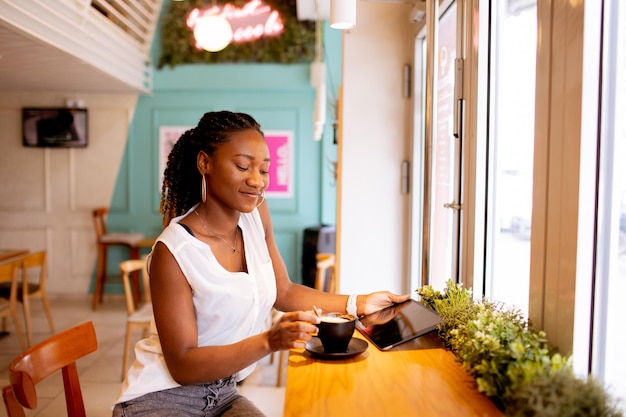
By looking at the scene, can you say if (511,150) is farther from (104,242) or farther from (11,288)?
(104,242)

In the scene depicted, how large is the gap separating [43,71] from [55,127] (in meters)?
1.40

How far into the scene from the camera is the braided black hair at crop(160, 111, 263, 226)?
169cm

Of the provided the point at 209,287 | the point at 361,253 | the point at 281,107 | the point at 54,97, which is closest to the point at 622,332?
the point at 209,287

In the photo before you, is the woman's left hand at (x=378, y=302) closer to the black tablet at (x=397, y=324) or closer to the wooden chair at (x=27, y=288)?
the black tablet at (x=397, y=324)

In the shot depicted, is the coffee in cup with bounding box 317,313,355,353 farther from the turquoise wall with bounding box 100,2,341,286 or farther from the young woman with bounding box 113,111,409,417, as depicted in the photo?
the turquoise wall with bounding box 100,2,341,286

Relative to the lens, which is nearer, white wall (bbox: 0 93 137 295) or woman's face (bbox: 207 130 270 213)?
woman's face (bbox: 207 130 270 213)

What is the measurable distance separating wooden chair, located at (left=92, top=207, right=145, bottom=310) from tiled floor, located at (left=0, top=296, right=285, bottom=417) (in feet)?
1.34

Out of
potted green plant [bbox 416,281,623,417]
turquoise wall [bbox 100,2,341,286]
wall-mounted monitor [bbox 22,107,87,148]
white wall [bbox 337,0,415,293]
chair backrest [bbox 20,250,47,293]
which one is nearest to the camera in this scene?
potted green plant [bbox 416,281,623,417]

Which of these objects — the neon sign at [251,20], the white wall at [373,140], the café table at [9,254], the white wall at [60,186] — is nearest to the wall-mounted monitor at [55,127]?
the white wall at [60,186]

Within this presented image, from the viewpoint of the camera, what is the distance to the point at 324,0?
18.0 feet

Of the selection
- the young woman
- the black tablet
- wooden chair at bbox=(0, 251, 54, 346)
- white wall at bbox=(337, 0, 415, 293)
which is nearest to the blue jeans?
the young woman

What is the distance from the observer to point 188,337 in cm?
148

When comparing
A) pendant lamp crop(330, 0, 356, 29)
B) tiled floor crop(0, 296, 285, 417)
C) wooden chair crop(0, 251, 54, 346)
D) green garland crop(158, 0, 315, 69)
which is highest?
green garland crop(158, 0, 315, 69)

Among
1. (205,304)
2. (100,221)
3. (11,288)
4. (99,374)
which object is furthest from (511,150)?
(100,221)
